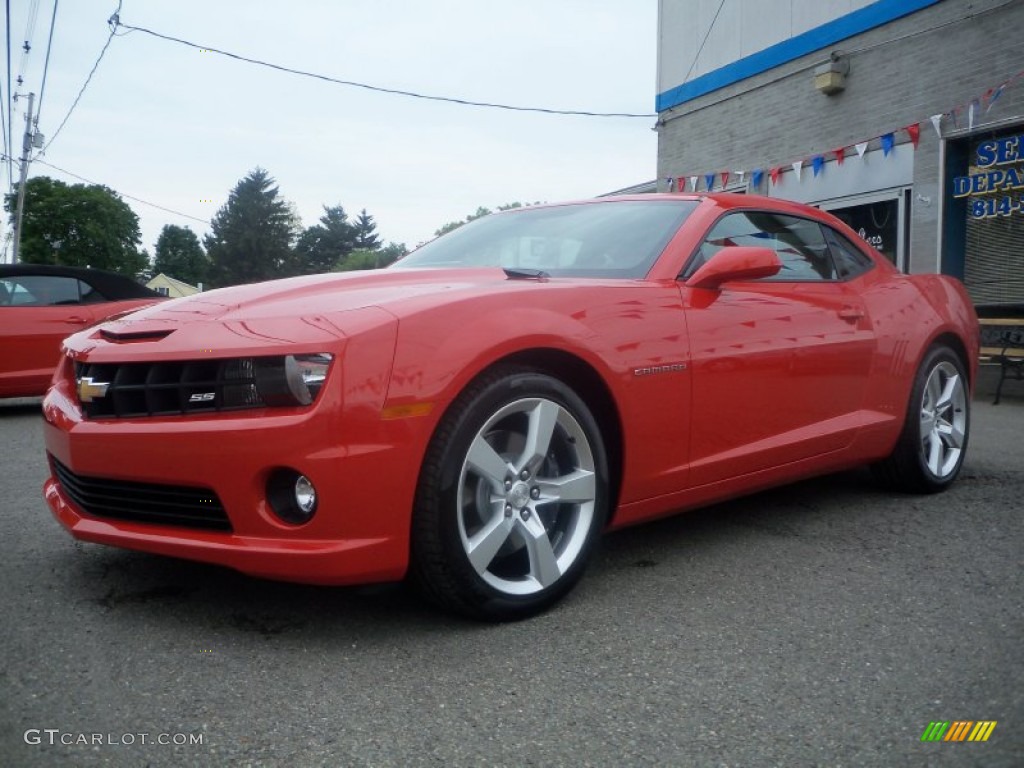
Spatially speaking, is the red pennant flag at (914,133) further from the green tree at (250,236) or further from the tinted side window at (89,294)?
the green tree at (250,236)

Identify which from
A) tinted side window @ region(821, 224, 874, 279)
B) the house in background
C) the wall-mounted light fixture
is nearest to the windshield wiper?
tinted side window @ region(821, 224, 874, 279)

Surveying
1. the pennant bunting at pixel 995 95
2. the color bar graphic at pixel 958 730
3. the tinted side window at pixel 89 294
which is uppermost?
the pennant bunting at pixel 995 95

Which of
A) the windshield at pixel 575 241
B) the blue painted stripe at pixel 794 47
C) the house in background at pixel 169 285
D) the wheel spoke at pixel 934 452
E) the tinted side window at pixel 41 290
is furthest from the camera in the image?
the house in background at pixel 169 285

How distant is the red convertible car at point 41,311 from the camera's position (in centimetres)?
746

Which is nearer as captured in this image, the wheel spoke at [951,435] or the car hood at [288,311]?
the car hood at [288,311]

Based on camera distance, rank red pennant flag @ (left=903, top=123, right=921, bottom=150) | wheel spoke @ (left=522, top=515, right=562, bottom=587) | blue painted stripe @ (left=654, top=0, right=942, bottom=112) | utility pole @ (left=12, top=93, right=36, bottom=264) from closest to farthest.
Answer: wheel spoke @ (left=522, top=515, right=562, bottom=587), red pennant flag @ (left=903, top=123, right=921, bottom=150), blue painted stripe @ (left=654, top=0, right=942, bottom=112), utility pole @ (left=12, top=93, right=36, bottom=264)

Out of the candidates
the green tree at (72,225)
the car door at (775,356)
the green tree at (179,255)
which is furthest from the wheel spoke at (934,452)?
the green tree at (179,255)

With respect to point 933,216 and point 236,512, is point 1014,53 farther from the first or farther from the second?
point 236,512

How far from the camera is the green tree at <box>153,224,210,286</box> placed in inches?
4333

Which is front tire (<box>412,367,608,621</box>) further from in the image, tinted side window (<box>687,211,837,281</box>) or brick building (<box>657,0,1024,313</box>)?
brick building (<box>657,0,1024,313</box>)

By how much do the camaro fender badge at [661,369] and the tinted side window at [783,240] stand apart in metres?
0.55

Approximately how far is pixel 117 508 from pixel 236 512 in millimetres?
449

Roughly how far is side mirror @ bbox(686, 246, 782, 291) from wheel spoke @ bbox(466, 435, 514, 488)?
3.40 ft
